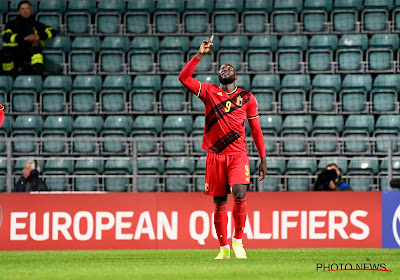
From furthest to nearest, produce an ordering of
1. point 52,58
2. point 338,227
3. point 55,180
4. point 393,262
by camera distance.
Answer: point 52,58 → point 55,180 → point 338,227 → point 393,262

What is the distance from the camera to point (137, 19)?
18656 millimetres

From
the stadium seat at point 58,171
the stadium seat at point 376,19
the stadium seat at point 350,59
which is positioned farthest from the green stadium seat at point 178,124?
the stadium seat at point 376,19

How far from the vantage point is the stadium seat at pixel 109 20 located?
1861cm

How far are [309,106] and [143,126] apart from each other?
340 cm

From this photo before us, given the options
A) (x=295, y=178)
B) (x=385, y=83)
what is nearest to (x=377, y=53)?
(x=385, y=83)

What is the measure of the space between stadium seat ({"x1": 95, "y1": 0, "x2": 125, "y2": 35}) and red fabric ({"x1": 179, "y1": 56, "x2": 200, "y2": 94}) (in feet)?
32.3

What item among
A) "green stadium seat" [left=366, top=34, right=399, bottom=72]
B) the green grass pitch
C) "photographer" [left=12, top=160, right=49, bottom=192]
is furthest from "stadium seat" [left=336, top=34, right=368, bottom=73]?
the green grass pitch

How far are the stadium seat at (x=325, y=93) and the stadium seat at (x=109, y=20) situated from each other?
4.60m

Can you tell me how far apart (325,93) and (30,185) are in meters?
6.67

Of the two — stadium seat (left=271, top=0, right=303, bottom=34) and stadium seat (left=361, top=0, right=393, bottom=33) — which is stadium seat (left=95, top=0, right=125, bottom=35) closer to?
stadium seat (left=271, top=0, right=303, bottom=34)

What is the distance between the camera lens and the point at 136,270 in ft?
24.8

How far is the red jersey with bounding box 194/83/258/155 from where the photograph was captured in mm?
9047

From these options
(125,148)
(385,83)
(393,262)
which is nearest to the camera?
(393,262)

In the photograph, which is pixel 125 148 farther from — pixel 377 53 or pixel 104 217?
pixel 377 53
